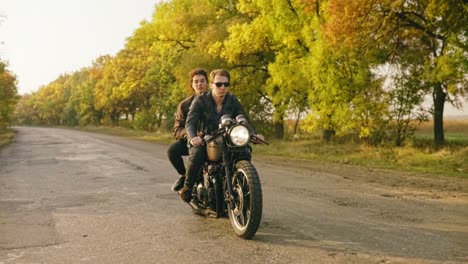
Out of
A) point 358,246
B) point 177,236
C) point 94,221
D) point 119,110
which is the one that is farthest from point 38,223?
point 119,110

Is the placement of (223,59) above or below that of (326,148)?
above

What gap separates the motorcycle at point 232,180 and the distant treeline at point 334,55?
9.77 m

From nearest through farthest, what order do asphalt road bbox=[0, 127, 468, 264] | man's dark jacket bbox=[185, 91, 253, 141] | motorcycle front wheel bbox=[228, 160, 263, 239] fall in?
asphalt road bbox=[0, 127, 468, 264], motorcycle front wheel bbox=[228, 160, 263, 239], man's dark jacket bbox=[185, 91, 253, 141]

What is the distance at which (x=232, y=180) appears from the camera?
17.6ft

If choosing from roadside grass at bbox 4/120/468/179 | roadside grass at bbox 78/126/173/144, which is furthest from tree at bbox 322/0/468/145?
roadside grass at bbox 78/126/173/144

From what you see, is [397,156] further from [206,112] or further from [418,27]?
[206,112]

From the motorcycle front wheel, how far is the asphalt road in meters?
0.14

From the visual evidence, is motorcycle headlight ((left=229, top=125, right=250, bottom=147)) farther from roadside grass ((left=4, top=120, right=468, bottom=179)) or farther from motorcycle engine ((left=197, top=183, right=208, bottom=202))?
roadside grass ((left=4, top=120, right=468, bottom=179))

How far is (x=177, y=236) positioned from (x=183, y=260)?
3.06 feet

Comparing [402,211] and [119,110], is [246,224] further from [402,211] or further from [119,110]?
[119,110]

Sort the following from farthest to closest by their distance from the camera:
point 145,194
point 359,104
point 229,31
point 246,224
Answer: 1. point 229,31
2. point 359,104
3. point 145,194
4. point 246,224

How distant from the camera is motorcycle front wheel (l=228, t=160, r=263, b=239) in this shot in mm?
4797

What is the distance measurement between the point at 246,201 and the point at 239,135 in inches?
28.9

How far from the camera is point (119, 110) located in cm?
6172
